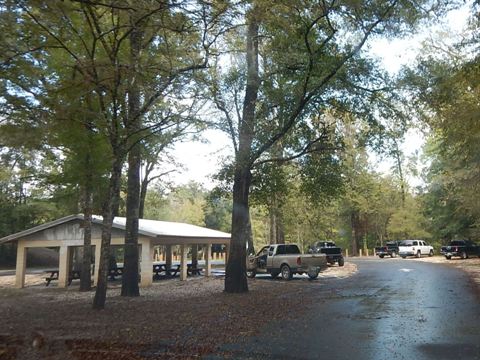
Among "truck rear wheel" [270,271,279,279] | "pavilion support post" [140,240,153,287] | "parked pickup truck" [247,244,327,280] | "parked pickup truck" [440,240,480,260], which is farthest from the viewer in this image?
"parked pickup truck" [440,240,480,260]

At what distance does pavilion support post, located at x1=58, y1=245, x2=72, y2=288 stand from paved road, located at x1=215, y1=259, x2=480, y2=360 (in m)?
13.5

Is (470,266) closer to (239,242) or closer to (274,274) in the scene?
(274,274)

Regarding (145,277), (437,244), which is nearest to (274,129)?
(145,277)

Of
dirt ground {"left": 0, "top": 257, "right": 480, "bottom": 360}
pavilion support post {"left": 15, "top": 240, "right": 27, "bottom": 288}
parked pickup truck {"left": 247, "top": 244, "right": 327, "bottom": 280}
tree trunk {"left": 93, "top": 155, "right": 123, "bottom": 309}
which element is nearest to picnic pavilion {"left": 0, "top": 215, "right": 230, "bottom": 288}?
pavilion support post {"left": 15, "top": 240, "right": 27, "bottom": 288}

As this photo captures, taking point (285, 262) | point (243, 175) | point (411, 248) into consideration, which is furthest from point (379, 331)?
point (411, 248)

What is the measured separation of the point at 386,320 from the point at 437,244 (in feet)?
178

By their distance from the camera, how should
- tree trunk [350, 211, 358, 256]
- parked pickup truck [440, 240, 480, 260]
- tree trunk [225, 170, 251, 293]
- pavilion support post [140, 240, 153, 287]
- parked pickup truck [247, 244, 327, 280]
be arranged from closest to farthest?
tree trunk [225, 170, 251, 293] < pavilion support post [140, 240, 153, 287] < parked pickup truck [247, 244, 327, 280] < parked pickup truck [440, 240, 480, 260] < tree trunk [350, 211, 358, 256]

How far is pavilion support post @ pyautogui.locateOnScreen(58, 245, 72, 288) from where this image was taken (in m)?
23.7

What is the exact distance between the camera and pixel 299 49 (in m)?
15.6

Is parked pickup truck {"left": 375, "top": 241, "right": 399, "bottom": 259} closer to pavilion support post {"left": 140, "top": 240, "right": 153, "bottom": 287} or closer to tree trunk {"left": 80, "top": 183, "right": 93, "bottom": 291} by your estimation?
pavilion support post {"left": 140, "top": 240, "right": 153, "bottom": 287}

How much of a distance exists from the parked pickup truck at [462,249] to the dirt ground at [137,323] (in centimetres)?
3050

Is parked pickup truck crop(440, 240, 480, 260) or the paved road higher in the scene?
parked pickup truck crop(440, 240, 480, 260)

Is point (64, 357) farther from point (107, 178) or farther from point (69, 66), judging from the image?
point (107, 178)

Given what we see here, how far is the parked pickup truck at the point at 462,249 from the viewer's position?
43.6 m
